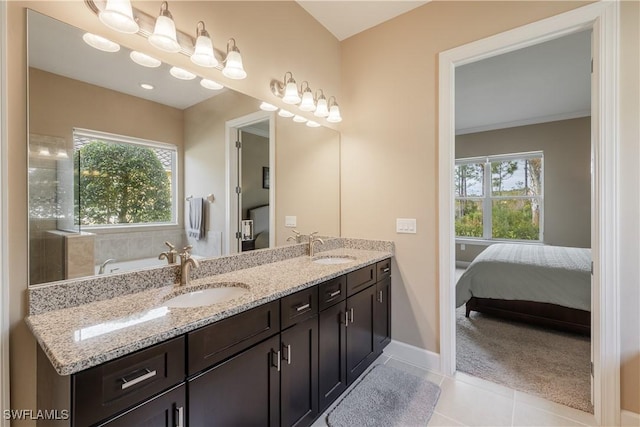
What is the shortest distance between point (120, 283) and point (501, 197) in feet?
20.4

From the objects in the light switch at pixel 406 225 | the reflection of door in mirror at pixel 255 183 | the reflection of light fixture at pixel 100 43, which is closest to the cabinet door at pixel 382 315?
the light switch at pixel 406 225

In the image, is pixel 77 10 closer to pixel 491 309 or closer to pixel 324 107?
pixel 324 107

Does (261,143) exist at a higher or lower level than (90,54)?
lower

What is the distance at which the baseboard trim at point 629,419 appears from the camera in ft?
5.19

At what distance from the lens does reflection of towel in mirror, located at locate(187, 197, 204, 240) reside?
1.64 m

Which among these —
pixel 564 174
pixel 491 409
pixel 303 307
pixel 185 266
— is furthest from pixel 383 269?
pixel 564 174

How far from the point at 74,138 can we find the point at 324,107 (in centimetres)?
176

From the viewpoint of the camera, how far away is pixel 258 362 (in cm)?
126

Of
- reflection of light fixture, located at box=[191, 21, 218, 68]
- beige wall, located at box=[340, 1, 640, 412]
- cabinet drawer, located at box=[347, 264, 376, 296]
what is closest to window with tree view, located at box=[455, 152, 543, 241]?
beige wall, located at box=[340, 1, 640, 412]

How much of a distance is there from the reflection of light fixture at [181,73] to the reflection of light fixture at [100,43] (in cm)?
26

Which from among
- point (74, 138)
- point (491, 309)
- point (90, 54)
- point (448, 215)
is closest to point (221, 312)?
point (74, 138)

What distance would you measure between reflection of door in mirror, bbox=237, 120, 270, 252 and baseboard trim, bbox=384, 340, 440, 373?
55.8 inches

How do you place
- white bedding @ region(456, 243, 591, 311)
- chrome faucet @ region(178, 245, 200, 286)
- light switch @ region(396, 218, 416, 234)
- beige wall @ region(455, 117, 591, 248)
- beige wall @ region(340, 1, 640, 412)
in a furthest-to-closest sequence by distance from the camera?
beige wall @ region(455, 117, 591, 248) → white bedding @ region(456, 243, 591, 311) → light switch @ region(396, 218, 416, 234) → beige wall @ region(340, 1, 640, 412) → chrome faucet @ region(178, 245, 200, 286)

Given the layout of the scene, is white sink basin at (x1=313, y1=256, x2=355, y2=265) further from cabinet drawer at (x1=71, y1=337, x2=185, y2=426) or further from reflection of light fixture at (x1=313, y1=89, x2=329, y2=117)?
cabinet drawer at (x1=71, y1=337, x2=185, y2=426)
